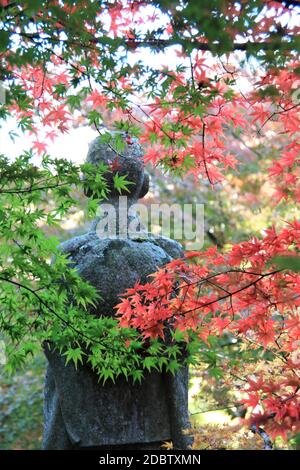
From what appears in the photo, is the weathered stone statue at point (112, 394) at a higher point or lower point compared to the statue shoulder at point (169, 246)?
lower

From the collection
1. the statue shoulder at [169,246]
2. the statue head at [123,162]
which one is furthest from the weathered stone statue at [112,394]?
the statue shoulder at [169,246]

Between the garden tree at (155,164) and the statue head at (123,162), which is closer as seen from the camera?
the garden tree at (155,164)

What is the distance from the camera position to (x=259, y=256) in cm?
292

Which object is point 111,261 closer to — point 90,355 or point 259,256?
point 90,355

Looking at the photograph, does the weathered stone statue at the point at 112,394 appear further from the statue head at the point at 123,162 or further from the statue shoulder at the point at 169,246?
the statue shoulder at the point at 169,246

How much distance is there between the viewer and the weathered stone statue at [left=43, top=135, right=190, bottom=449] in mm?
3443

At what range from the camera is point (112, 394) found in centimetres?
348

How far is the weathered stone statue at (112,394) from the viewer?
344 centimetres

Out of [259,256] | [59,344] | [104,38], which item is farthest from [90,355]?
[104,38]

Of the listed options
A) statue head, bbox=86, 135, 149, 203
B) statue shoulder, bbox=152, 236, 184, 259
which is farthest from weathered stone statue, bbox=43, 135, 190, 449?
statue shoulder, bbox=152, 236, 184, 259

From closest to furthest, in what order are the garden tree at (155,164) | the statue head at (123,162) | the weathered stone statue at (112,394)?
1. the garden tree at (155,164)
2. the weathered stone statue at (112,394)
3. the statue head at (123,162)

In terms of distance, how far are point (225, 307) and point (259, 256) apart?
0.44 meters

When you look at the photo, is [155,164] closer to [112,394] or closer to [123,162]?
[123,162]

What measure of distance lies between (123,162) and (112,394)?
138 centimetres
